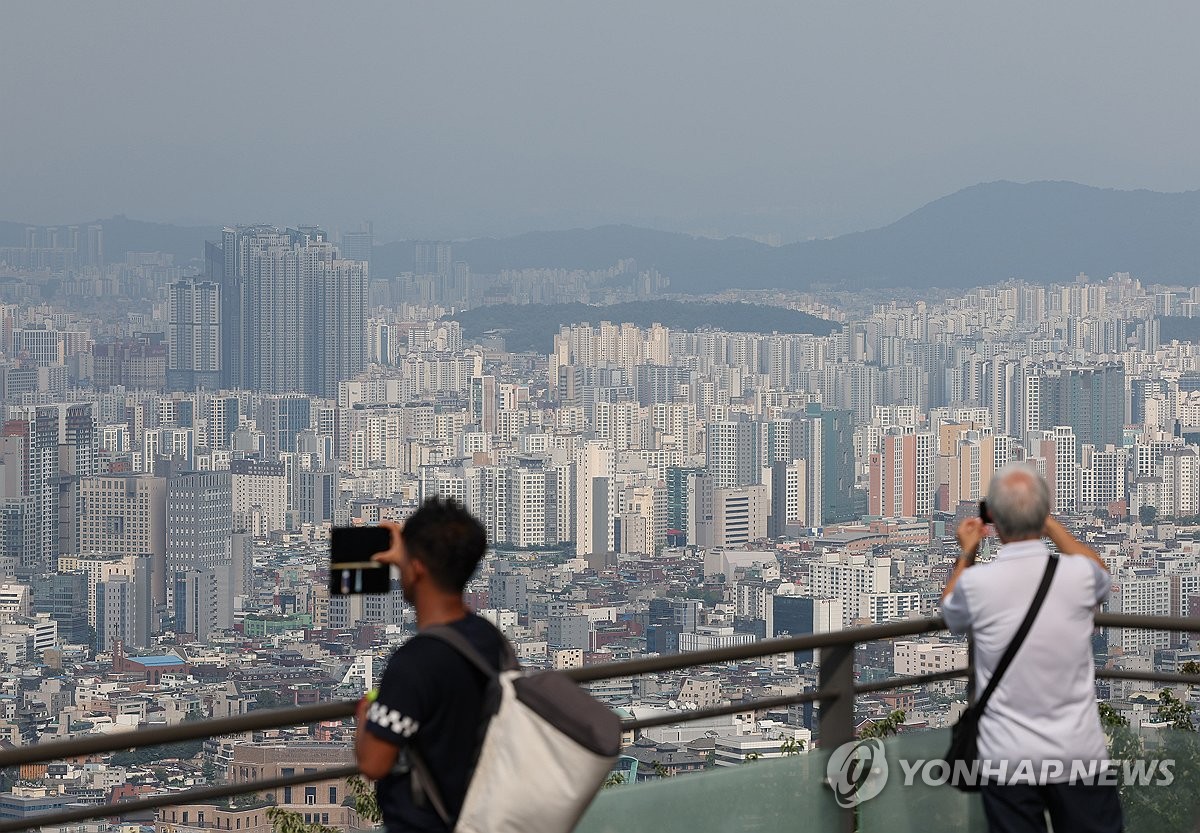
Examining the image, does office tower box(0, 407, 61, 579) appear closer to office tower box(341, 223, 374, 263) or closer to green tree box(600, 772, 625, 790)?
office tower box(341, 223, 374, 263)

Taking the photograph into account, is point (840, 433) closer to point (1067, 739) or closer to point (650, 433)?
point (650, 433)

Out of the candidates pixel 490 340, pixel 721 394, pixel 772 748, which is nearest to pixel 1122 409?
pixel 721 394

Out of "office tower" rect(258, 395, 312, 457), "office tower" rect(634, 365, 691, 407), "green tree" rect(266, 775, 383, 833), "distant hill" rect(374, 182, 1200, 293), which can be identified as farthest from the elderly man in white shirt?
"distant hill" rect(374, 182, 1200, 293)

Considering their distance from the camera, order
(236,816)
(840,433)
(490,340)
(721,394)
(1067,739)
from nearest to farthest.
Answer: (1067,739) → (236,816) → (840,433) → (721,394) → (490,340)

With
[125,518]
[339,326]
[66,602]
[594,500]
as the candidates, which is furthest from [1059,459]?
[339,326]

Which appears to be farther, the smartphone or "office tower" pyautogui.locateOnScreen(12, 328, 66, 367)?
"office tower" pyautogui.locateOnScreen(12, 328, 66, 367)

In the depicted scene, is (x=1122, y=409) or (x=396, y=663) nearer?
(x=396, y=663)

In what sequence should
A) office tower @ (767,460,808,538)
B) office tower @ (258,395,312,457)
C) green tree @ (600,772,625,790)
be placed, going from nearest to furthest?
green tree @ (600,772,625,790) < office tower @ (767,460,808,538) < office tower @ (258,395,312,457)
